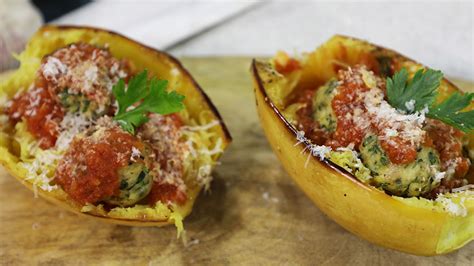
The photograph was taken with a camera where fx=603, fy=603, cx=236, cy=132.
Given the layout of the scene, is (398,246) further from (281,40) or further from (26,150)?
(281,40)

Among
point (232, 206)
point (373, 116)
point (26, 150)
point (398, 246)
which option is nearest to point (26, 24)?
point (26, 150)

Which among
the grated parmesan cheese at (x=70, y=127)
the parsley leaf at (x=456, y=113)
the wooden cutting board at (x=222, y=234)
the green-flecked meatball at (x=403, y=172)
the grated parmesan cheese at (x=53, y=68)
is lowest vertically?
the wooden cutting board at (x=222, y=234)

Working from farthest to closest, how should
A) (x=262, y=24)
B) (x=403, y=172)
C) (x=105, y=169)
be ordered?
(x=262, y=24) < (x=105, y=169) < (x=403, y=172)

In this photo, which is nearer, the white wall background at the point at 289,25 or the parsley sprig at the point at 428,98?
the parsley sprig at the point at 428,98

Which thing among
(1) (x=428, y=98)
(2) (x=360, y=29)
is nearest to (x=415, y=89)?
(1) (x=428, y=98)

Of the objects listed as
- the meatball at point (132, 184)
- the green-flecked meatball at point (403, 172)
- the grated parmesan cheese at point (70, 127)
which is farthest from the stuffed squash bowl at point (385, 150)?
the grated parmesan cheese at point (70, 127)

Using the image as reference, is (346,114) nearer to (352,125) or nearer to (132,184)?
(352,125)

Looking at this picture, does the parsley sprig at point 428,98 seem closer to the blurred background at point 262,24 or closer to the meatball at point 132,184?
the meatball at point 132,184
